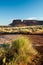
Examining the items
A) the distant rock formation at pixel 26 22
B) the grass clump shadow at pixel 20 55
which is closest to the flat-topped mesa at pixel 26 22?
the distant rock formation at pixel 26 22

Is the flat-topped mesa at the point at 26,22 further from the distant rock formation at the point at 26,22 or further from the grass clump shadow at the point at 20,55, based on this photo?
the grass clump shadow at the point at 20,55

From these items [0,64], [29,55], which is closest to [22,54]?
[29,55]

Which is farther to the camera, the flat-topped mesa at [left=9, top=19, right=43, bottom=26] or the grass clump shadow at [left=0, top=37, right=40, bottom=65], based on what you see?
the flat-topped mesa at [left=9, top=19, right=43, bottom=26]

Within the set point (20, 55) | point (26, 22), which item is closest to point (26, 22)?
point (26, 22)

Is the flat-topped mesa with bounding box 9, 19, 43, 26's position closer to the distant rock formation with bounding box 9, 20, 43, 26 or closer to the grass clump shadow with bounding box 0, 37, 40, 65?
the distant rock formation with bounding box 9, 20, 43, 26

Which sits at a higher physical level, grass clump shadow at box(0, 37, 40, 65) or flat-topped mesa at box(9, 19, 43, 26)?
grass clump shadow at box(0, 37, 40, 65)

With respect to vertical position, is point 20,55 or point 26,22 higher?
point 20,55

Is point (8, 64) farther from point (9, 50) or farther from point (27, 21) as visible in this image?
point (27, 21)

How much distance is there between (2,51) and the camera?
28.0ft

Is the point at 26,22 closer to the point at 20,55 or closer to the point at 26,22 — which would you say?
the point at 26,22

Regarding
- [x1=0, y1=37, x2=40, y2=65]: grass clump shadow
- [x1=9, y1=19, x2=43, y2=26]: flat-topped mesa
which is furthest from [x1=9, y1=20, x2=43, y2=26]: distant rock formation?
[x1=0, y1=37, x2=40, y2=65]: grass clump shadow

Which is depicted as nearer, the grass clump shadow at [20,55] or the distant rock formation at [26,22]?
the grass clump shadow at [20,55]

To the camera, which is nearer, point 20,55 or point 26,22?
point 20,55

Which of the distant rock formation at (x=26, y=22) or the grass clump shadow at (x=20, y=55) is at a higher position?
the grass clump shadow at (x=20, y=55)
